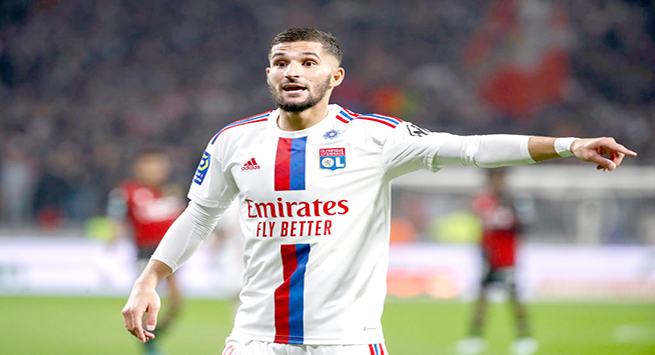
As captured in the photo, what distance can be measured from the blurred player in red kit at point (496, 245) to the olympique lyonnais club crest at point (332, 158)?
22.6 ft

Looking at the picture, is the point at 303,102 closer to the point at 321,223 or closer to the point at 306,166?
the point at 306,166

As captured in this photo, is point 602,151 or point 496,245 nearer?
point 602,151

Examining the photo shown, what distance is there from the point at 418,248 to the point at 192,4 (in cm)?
1183

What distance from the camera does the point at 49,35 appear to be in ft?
74.6

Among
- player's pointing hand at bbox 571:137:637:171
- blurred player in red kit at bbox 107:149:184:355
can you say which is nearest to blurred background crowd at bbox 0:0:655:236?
blurred player in red kit at bbox 107:149:184:355

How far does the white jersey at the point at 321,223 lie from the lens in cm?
325

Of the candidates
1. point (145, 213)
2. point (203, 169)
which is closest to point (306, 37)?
point (203, 169)

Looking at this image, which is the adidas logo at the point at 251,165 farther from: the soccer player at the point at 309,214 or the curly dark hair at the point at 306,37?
the curly dark hair at the point at 306,37

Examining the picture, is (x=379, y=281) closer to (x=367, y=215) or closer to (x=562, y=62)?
(x=367, y=215)

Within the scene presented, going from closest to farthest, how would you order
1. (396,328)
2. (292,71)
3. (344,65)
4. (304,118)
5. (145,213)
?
1. (292,71)
2. (304,118)
3. (145,213)
4. (396,328)
5. (344,65)

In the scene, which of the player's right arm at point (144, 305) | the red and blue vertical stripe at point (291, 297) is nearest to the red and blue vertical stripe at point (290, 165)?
the red and blue vertical stripe at point (291, 297)

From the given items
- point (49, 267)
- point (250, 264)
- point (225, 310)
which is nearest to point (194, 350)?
point (225, 310)

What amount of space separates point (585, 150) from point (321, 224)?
1089 mm

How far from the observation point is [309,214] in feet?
10.9
